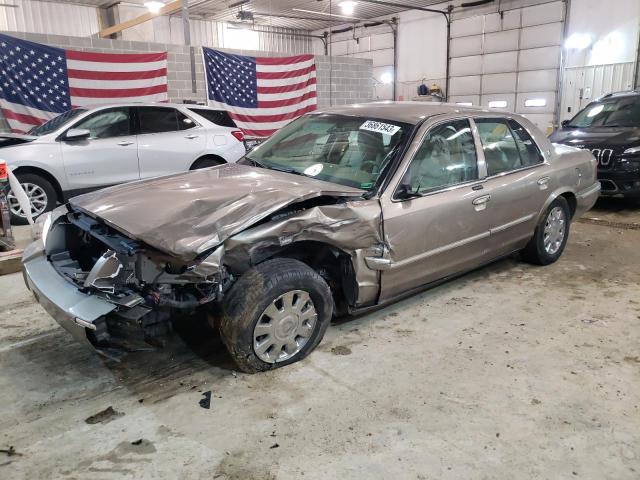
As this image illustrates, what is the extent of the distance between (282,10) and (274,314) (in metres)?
18.1

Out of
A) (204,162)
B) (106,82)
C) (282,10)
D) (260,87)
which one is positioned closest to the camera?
(204,162)

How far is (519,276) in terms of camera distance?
15.7 feet

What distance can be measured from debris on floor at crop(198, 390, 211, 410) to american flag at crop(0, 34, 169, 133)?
7.61m

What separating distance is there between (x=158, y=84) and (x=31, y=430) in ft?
28.1

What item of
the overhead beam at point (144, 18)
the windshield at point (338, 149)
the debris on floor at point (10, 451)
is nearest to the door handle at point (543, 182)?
the windshield at point (338, 149)

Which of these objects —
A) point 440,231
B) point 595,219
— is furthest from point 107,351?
point 595,219

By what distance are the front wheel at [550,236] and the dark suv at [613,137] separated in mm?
2725

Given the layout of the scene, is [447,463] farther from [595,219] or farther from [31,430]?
[595,219]

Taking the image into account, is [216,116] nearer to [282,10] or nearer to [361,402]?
[361,402]

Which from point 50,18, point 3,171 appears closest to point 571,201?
point 3,171

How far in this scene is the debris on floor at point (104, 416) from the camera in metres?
2.64

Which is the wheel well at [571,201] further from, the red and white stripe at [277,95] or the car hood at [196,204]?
the red and white stripe at [277,95]

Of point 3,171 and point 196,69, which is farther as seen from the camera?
point 196,69

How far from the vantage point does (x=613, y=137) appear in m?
7.34
